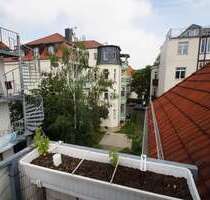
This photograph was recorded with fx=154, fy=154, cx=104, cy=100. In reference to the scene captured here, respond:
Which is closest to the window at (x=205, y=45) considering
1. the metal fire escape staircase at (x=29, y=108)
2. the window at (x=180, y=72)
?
the window at (x=180, y=72)

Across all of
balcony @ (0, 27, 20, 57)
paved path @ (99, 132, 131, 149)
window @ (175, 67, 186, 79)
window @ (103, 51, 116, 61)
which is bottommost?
paved path @ (99, 132, 131, 149)

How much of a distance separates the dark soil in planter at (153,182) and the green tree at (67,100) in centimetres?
806

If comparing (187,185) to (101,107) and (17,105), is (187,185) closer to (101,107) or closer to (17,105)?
(17,105)

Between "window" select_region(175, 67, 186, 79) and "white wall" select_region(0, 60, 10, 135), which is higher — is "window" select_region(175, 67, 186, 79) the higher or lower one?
the higher one

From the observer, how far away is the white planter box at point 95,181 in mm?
984

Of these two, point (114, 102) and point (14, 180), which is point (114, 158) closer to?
point (14, 180)

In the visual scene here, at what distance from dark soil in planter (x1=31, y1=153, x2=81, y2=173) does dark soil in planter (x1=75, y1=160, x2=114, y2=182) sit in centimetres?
7

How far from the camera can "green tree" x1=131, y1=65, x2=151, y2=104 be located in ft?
90.1

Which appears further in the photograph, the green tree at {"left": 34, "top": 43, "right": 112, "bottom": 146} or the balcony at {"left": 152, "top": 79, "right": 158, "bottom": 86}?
the balcony at {"left": 152, "top": 79, "right": 158, "bottom": 86}

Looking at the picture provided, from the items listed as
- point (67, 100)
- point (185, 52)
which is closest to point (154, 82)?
point (185, 52)

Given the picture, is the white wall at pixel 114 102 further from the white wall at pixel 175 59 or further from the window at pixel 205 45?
the window at pixel 205 45

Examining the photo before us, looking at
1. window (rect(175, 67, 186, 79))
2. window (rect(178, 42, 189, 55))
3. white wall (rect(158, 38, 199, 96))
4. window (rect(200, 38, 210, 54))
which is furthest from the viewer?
window (rect(175, 67, 186, 79))

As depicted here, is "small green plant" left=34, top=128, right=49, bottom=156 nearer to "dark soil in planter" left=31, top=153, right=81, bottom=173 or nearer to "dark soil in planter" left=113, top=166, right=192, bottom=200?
"dark soil in planter" left=31, top=153, right=81, bottom=173

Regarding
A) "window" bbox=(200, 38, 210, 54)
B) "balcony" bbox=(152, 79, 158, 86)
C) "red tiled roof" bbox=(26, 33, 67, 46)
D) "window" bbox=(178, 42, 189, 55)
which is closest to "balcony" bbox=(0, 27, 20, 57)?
"red tiled roof" bbox=(26, 33, 67, 46)
